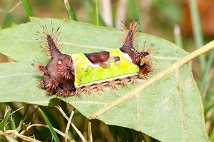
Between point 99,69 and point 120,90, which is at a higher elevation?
point 99,69

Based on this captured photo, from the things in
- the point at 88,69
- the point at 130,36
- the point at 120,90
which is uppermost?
the point at 130,36

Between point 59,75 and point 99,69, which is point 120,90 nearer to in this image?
point 99,69

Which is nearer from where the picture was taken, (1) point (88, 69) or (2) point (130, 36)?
(1) point (88, 69)

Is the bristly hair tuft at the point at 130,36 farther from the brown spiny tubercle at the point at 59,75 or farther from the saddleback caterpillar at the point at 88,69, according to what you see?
the brown spiny tubercle at the point at 59,75

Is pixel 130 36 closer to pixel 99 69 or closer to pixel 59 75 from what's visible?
pixel 99 69

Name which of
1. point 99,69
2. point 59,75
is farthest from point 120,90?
point 59,75

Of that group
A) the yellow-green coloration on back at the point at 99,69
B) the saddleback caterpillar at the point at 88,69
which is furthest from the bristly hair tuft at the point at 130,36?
the yellow-green coloration on back at the point at 99,69

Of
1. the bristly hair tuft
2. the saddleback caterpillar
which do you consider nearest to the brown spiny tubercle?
the saddleback caterpillar
